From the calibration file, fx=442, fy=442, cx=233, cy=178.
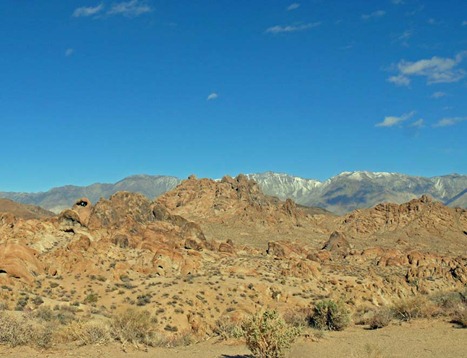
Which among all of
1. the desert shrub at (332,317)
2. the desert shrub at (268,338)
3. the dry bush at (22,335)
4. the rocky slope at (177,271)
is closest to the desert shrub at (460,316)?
the desert shrub at (332,317)

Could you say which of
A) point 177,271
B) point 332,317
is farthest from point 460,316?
point 177,271

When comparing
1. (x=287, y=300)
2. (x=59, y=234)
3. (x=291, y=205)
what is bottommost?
(x=287, y=300)

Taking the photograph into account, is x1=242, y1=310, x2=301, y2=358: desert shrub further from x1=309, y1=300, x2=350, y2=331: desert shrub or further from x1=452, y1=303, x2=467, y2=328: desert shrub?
x1=452, y1=303, x2=467, y2=328: desert shrub

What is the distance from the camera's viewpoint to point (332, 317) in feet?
58.6

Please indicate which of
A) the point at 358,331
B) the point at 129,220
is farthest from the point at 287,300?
the point at 129,220

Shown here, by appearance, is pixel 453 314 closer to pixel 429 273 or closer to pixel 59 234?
pixel 429 273

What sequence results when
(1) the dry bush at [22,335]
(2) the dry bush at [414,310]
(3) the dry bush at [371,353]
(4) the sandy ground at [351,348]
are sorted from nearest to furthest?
1. (3) the dry bush at [371,353]
2. (4) the sandy ground at [351,348]
3. (1) the dry bush at [22,335]
4. (2) the dry bush at [414,310]

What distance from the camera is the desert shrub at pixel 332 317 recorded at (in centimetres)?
1770

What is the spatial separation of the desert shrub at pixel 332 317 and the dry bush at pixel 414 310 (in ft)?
8.20

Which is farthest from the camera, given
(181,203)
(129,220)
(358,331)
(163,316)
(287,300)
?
(181,203)

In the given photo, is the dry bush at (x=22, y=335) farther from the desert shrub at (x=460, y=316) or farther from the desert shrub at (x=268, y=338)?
the desert shrub at (x=460, y=316)

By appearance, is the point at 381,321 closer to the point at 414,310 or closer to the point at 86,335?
the point at 414,310

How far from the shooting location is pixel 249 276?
47000 mm

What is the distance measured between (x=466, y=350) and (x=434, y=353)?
1002 millimetres
